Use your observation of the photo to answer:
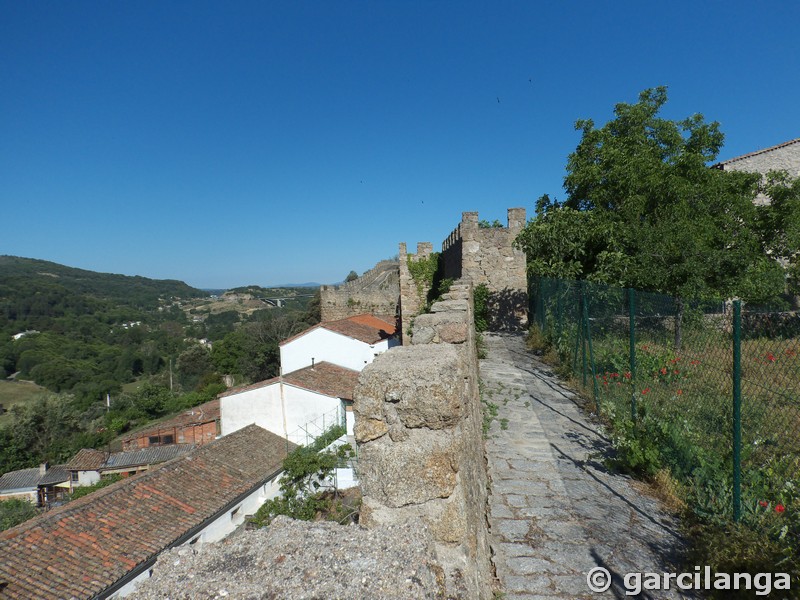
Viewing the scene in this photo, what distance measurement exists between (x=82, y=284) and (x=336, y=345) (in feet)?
485

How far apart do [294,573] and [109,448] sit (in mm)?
41149

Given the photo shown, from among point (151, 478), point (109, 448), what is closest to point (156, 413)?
point (109, 448)

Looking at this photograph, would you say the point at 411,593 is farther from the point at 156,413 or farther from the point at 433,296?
the point at 156,413

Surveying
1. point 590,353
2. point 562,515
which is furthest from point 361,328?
point 562,515

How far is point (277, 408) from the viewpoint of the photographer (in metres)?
20.2

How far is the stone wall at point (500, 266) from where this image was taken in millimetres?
11875

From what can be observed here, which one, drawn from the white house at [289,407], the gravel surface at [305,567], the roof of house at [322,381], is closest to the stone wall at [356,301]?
the roof of house at [322,381]

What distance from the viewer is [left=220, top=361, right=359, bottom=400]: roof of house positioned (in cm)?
2014

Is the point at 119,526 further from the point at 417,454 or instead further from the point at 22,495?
the point at 22,495

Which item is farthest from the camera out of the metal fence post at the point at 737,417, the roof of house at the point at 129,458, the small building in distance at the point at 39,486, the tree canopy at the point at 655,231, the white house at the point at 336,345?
the small building in distance at the point at 39,486

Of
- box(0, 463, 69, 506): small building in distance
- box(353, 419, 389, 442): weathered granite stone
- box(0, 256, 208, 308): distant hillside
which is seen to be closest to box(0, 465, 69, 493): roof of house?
box(0, 463, 69, 506): small building in distance

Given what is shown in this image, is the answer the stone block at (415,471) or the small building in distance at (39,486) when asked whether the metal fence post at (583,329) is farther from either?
the small building in distance at (39,486)

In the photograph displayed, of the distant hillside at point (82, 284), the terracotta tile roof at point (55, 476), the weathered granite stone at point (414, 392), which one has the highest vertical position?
the distant hillside at point (82, 284)

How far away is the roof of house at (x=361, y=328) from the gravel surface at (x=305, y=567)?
21830 mm
